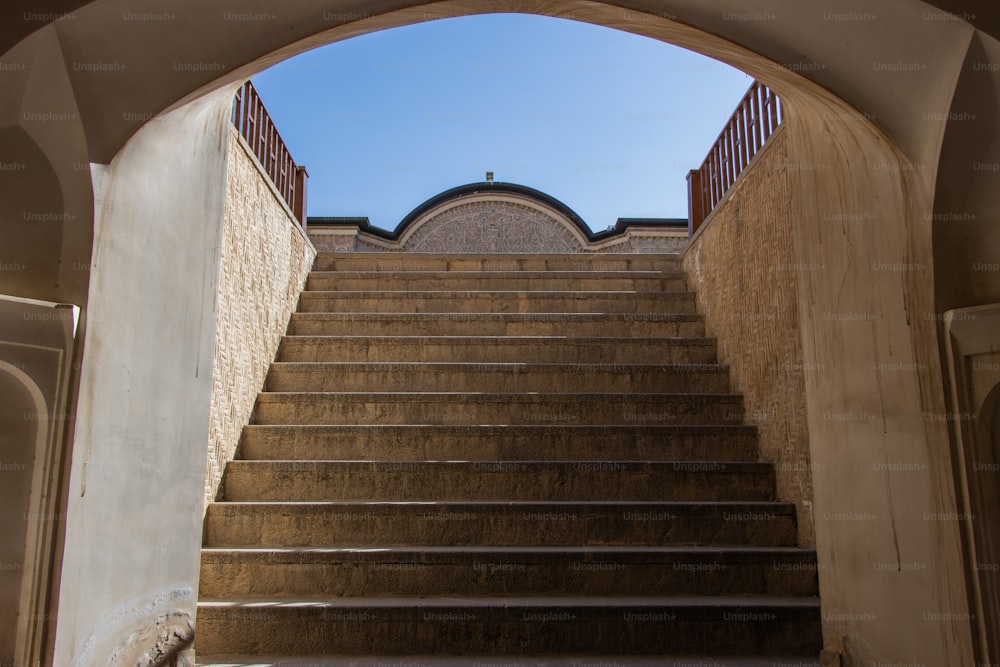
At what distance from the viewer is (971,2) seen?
82.0 inches

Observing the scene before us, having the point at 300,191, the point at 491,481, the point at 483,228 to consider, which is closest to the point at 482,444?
the point at 491,481

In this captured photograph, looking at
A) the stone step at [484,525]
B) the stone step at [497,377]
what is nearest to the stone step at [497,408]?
the stone step at [497,377]

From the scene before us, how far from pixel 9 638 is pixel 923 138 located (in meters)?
3.26

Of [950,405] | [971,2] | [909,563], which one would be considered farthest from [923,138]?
[909,563]

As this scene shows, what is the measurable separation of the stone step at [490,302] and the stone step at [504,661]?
3.59 m

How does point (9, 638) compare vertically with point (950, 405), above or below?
below

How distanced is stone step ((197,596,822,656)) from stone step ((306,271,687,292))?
3855 millimetres

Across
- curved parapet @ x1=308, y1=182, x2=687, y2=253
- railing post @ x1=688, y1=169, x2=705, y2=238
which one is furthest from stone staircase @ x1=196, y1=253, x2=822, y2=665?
curved parapet @ x1=308, y1=182, x2=687, y2=253

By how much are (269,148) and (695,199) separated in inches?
157

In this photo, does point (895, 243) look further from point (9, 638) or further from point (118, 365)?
point (9, 638)

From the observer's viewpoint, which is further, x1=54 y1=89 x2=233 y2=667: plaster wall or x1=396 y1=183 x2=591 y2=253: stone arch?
x1=396 y1=183 x2=591 y2=253: stone arch

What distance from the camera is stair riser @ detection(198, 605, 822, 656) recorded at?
3.64 m

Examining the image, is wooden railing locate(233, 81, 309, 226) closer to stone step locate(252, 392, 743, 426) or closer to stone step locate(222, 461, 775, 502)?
stone step locate(252, 392, 743, 426)

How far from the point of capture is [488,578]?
4.00 m
